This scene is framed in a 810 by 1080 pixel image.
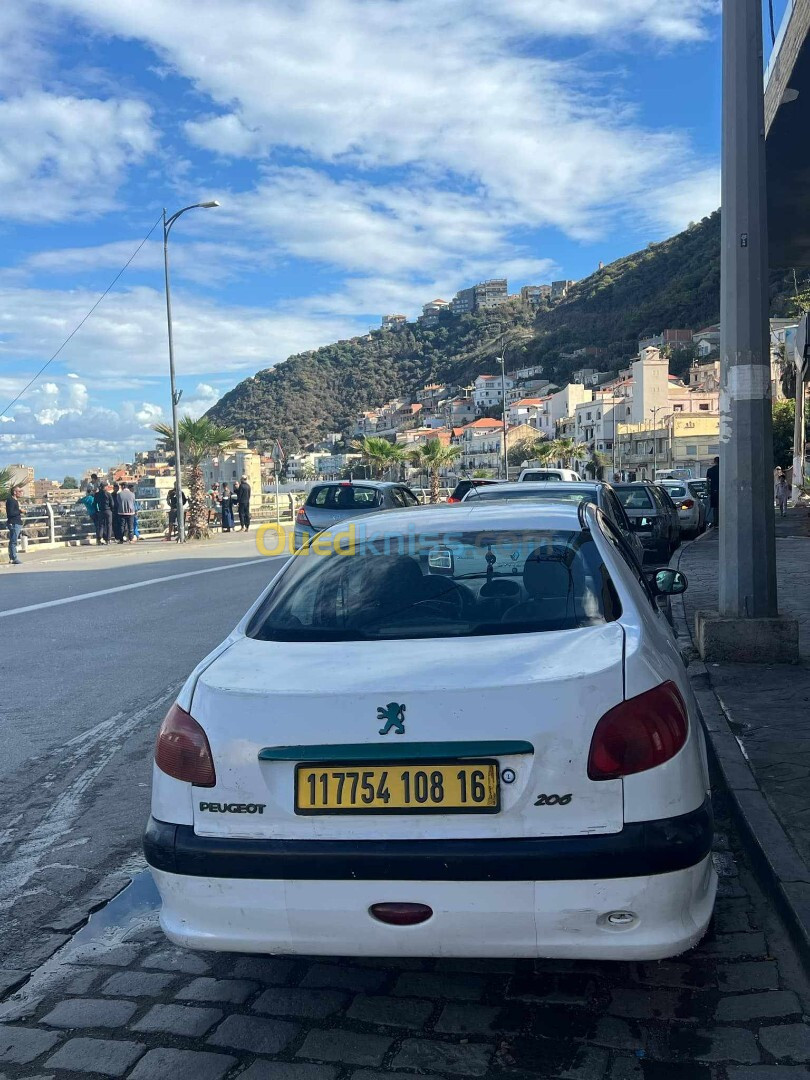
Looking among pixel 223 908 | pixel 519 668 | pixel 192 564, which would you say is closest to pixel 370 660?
pixel 519 668

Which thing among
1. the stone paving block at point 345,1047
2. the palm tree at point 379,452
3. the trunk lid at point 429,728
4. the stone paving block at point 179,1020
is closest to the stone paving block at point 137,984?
the stone paving block at point 179,1020

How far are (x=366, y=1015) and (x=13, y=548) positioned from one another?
2005 cm

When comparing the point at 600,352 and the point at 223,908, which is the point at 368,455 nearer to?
the point at 223,908

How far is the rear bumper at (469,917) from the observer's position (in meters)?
2.50

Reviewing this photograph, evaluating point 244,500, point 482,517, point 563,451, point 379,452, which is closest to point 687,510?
point 244,500

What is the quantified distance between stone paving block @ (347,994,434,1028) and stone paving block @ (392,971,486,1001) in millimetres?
47

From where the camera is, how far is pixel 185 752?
9.08ft

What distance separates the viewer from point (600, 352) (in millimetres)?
151625

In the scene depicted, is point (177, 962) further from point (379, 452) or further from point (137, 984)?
point (379, 452)

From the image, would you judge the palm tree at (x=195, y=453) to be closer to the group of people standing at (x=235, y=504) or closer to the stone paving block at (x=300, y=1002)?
the group of people standing at (x=235, y=504)

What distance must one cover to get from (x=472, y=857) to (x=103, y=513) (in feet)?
85.7

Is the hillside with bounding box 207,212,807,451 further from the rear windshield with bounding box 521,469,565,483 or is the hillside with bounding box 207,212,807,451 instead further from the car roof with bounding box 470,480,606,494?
the car roof with bounding box 470,480,606,494

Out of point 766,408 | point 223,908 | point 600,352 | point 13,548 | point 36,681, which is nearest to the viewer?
point 223,908

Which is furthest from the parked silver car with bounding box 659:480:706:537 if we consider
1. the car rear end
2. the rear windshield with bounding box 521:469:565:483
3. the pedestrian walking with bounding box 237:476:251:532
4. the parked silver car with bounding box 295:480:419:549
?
the pedestrian walking with bounding box 237:476:251:532
